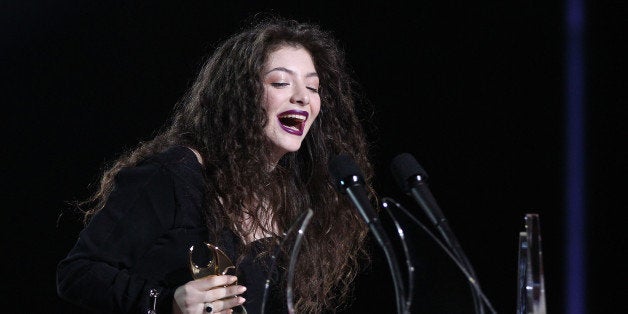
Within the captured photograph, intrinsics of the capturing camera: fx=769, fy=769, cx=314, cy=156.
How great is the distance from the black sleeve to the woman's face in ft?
1.12

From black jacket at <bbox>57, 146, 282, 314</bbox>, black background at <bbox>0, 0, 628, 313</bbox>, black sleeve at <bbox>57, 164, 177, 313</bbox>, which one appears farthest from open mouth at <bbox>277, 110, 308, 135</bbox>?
black background at <bbox>0, 0, 628, 313</bbox>

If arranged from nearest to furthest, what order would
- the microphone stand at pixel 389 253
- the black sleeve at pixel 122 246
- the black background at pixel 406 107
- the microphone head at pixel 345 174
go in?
the microphone stand at pixel 389 253, the microphone head at pixel 345 174, the black sleeve at pixel 122 246, the black background at pixel 406 107

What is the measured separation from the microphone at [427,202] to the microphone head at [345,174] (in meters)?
0.09

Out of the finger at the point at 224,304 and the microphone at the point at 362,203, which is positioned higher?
the microphone at the point at 362,203

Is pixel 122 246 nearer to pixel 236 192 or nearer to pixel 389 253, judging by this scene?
pixel 236 192

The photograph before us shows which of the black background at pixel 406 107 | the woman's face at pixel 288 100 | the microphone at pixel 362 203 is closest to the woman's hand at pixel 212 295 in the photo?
the microphone at pixel 362 203

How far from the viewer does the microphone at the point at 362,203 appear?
105 centimetres

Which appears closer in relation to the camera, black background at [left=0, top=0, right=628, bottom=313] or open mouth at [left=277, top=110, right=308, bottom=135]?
open mouth at [left=277, top=110, right=308, bottom=135]

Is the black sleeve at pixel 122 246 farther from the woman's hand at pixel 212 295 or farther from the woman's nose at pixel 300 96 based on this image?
the woman's nose at pixel 300 96

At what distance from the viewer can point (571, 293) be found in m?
2.94

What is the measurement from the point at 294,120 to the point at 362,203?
0.88 m

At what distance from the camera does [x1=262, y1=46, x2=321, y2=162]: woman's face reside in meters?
1.91

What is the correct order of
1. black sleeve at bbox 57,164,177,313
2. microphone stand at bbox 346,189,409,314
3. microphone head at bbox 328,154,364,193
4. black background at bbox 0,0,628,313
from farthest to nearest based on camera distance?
black background at bbox 0,0,628,313
black sleeve at bbox 57,164,177,313
microphone head at bbox 328,154,364,193
microphone stand at bbox 346,189,409,314

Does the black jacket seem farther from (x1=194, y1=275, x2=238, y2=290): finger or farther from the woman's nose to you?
the woman's nose
